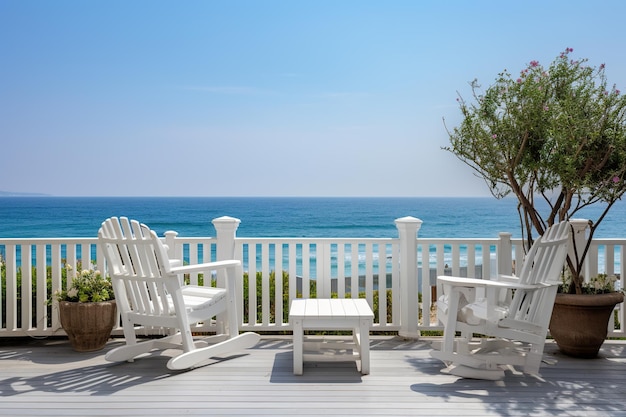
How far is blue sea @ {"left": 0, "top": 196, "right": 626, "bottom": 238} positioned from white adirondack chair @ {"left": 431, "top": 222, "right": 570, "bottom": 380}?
85.5ft

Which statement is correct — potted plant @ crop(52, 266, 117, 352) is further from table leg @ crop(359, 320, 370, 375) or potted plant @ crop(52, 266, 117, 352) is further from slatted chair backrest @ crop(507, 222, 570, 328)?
slatted chair backrest @ crop(507, 222, 570, 328)

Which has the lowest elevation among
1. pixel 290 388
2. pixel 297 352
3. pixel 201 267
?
pixel 290 388

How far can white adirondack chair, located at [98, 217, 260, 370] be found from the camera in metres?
3.67

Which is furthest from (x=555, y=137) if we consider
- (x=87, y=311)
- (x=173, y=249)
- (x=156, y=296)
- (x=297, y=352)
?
(x=87, y=311)

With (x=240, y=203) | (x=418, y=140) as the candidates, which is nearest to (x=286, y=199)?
(x=240, y=203)

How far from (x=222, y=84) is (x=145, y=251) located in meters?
29.3

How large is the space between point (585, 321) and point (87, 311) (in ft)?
12.1

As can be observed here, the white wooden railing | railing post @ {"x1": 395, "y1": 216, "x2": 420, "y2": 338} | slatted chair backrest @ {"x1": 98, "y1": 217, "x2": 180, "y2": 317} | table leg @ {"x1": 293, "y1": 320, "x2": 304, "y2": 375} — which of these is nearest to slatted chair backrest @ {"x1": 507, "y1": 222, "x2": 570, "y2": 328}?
the white wooden railing

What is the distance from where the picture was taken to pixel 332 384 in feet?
11.3

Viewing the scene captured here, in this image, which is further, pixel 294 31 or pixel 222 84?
pixel 222 84

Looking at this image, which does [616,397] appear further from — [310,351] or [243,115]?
[243,115]

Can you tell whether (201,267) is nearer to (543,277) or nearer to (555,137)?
(543,277)

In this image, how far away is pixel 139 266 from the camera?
148 inches

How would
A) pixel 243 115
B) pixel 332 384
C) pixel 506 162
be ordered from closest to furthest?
pixel 332 384 → pixel 506 162 → pixel 243 115
